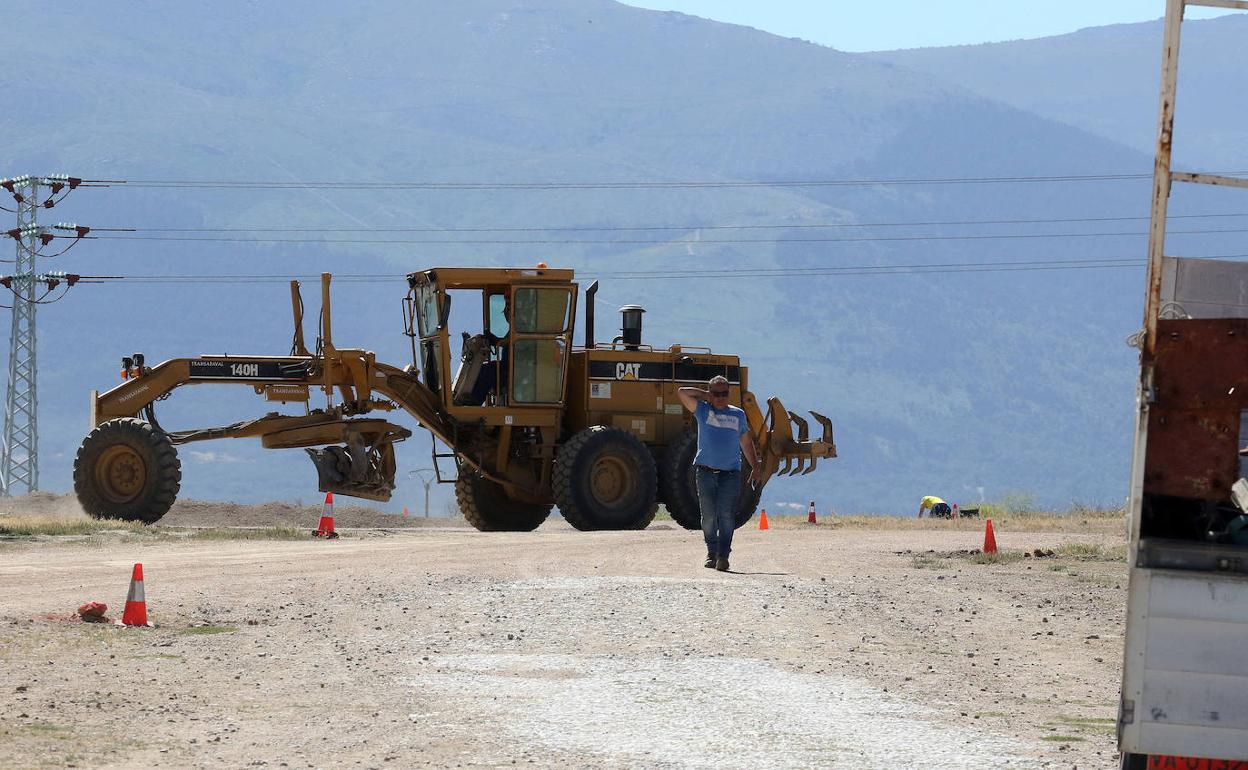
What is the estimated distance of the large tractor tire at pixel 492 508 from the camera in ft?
87.0

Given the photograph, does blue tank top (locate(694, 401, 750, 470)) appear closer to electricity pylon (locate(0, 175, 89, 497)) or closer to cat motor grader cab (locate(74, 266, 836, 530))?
cat motor grader cab (locate(74, 266, 836, 530))

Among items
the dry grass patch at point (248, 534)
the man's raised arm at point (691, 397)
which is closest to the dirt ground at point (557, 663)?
the man's raised arm at point (691, 397)

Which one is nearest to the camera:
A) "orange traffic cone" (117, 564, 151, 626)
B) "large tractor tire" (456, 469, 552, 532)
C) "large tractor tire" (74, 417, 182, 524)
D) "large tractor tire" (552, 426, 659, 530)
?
"orange traffic cone" (117, 564, 151, 626)

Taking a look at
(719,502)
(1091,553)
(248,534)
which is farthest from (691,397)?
(248,534)

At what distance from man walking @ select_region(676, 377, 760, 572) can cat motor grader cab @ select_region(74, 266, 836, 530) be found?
7.57 meters

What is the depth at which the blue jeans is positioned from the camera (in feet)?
55.1

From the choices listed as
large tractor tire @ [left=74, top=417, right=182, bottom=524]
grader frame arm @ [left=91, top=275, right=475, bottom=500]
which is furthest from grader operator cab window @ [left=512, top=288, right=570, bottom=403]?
large tractor tire @ [left=74, top=417, right=182, bottom=524]

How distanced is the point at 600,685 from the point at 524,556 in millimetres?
9416

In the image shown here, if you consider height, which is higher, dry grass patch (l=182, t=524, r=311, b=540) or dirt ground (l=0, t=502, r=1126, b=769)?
dirt ground (l=0, t=502, r=1126, b=769)

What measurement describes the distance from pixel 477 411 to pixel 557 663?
14.2 metres

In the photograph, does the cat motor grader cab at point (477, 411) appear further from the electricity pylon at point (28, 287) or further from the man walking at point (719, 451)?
the electricity pylon at point (28, 287)

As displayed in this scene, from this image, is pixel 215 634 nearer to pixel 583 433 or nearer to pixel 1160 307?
pixel 1160 307

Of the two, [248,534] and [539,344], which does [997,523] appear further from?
[248,534]

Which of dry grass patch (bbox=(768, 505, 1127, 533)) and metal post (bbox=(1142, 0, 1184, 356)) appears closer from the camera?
metal post (bbox=(1142, 0, 1184, 356))
